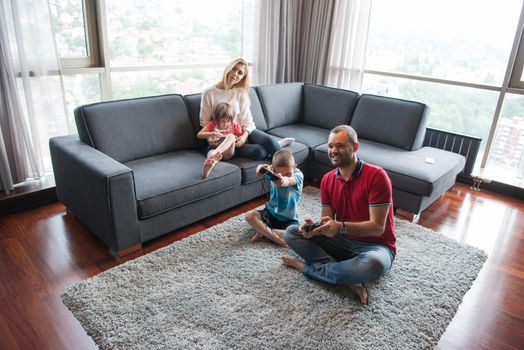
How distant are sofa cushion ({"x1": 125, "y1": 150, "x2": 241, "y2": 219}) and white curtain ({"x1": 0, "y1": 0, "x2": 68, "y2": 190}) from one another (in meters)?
0.91

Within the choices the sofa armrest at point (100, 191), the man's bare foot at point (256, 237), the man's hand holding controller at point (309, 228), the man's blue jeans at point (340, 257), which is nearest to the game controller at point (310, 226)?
the man's hand holding controller at point (309, 228)

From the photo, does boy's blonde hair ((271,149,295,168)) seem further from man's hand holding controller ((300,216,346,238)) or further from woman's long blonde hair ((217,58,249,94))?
woman's long blonde hair ((217,58,249,94))

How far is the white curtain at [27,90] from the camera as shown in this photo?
2744 mm

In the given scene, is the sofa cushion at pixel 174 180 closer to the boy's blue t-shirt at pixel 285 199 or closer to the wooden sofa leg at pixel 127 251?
the wooden sofa leg at pixel 127 251

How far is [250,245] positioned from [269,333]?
2.61ft

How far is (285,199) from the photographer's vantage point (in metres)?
2.49

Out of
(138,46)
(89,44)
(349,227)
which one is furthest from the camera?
(138,46)

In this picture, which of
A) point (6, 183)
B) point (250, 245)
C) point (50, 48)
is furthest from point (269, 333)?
point (50, 48)

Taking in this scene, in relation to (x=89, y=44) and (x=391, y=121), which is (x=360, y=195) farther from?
(x=89, y=44)

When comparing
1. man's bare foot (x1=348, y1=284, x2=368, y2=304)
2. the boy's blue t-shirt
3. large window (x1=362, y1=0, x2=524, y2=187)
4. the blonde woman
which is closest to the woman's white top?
the blonde woman

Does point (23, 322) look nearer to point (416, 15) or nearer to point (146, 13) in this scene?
point (146, 13)

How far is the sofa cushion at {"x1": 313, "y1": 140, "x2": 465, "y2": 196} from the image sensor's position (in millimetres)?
2900

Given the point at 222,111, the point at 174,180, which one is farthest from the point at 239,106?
the point at 174,180

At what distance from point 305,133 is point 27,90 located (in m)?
2.43
